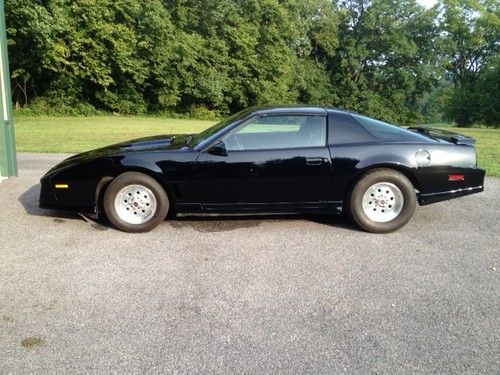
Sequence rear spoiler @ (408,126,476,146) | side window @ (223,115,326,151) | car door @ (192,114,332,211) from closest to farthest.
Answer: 1. car door @ (192,114,332,211)
2. side window @ (223,115,326,151)
3. rear spoiler @ (408,126,476,146)

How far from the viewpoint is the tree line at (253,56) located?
95.1ft

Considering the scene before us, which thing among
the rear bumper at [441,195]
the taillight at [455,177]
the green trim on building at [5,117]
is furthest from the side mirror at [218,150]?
the green trim on building at [5,117]

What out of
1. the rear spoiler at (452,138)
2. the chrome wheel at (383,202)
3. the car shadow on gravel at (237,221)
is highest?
the rear spoiler at (452,138)

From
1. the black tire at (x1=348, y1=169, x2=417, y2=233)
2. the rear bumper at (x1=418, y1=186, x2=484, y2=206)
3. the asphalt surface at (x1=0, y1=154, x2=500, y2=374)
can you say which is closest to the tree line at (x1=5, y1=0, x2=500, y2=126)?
the asphalt surface at (x1=0, y1=154, x2=500, y2=374)

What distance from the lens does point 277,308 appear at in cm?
335

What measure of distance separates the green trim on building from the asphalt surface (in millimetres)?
2081

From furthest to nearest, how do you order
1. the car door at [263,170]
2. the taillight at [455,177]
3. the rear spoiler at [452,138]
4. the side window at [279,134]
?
the rear spoiler at [452,138] < the taillight at [455,177] < the side window at [279,134] < the car door at [263,170]

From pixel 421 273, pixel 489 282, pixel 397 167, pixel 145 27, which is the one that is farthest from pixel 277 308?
pixel 145 27

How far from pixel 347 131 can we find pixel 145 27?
31.6 m

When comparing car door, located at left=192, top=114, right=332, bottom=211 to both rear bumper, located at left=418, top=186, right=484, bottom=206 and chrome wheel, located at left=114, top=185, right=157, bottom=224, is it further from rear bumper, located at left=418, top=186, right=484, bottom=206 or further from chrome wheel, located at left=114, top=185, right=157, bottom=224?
rear bumper, located at left=418, top=186, right=484, bottom=206

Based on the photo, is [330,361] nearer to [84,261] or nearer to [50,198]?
[84,261]

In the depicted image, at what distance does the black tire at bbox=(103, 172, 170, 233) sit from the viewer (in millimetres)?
4883

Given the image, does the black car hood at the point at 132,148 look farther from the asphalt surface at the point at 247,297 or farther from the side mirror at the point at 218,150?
the asphalt surface at the point at 247,297

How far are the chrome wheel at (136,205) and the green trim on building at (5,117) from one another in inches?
129
